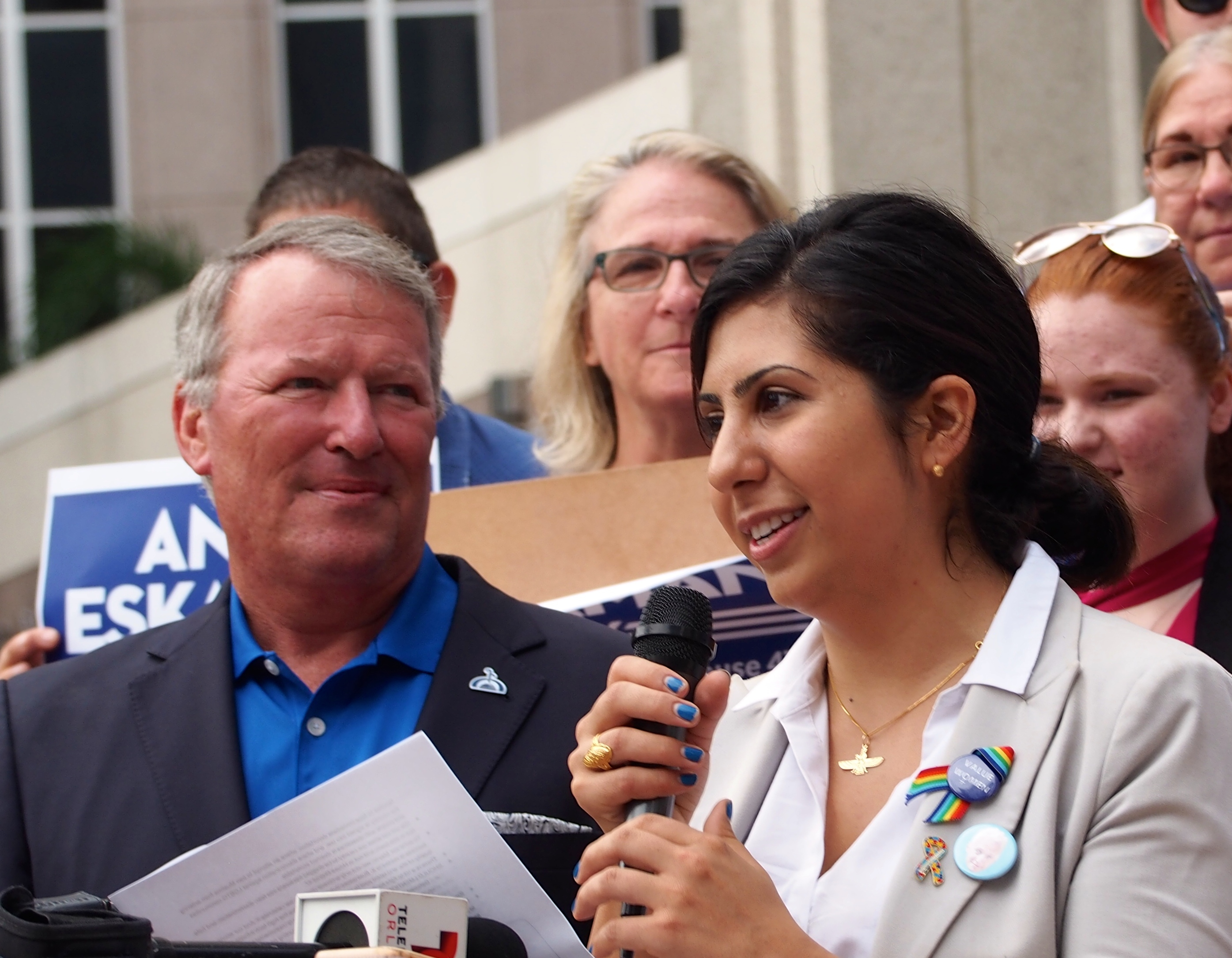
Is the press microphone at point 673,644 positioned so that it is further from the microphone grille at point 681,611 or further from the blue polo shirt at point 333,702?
the blue polo shirt at point 333,702

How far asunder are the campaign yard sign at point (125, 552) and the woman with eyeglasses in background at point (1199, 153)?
239 cm

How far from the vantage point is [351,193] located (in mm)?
4324


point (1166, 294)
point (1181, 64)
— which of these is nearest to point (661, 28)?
point (1181, 64)

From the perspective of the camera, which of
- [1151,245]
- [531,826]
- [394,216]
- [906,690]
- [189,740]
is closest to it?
[906,690]

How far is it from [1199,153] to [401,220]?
2.05m

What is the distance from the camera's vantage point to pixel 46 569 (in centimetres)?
361

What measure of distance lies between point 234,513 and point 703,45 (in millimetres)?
4586

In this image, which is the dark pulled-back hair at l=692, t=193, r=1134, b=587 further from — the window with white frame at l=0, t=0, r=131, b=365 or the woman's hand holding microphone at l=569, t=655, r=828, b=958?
the window with white frame at l=0, t=0, r=131, b=365

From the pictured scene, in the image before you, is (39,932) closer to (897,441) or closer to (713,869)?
(713,869)

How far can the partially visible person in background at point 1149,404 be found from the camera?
3000 mm

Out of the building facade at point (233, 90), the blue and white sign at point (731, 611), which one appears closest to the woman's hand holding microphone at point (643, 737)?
the blue and white sign at point (731, 611)

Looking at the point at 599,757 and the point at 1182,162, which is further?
the point at 1182,162

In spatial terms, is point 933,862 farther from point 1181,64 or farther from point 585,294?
point 1181,64

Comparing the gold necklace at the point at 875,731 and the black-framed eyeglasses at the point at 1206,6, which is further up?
the black-framed eyeglasses at the point at 1206,6
